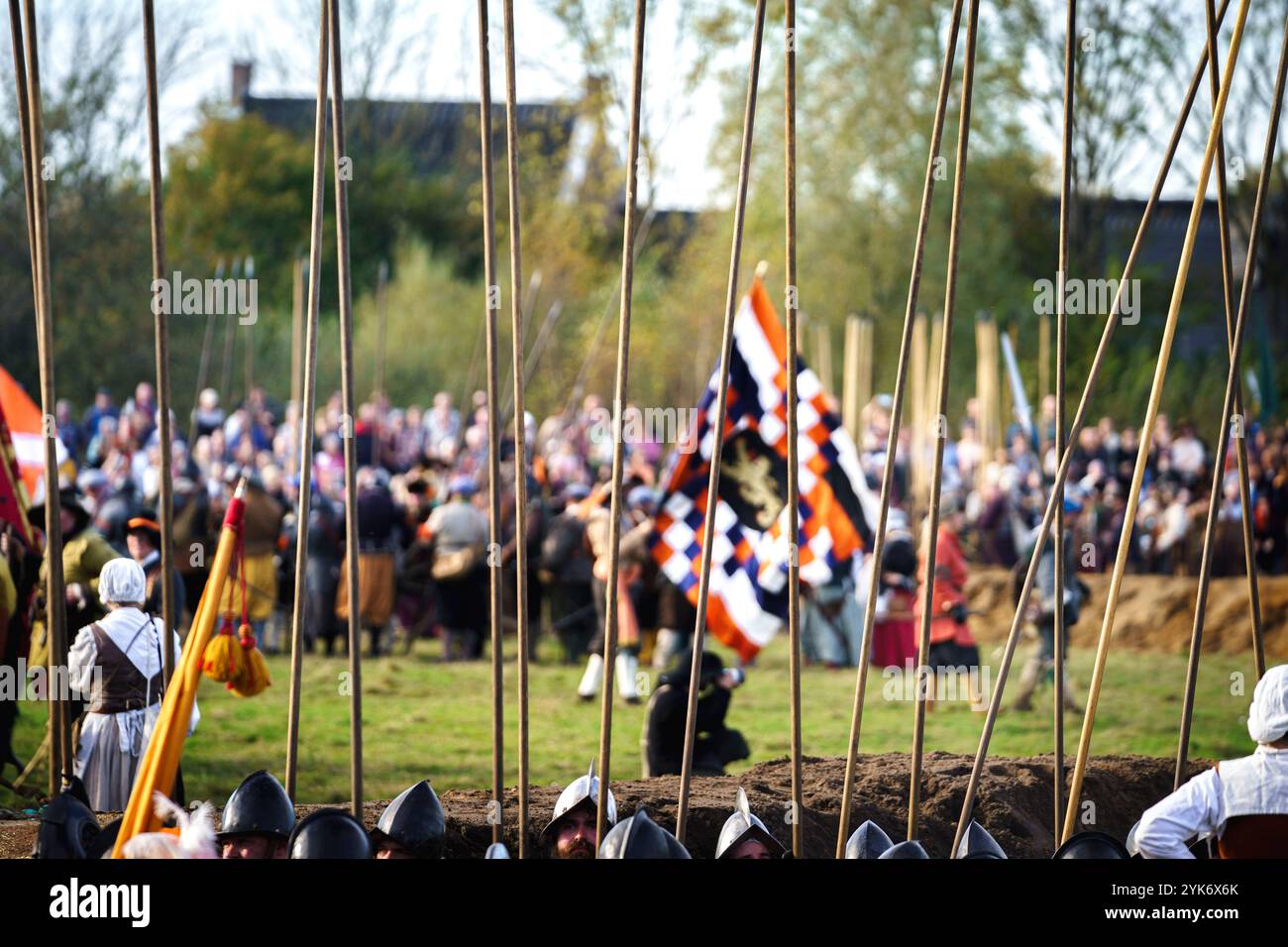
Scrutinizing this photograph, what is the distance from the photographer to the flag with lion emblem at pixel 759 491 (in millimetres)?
10234

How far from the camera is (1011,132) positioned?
37.1 m

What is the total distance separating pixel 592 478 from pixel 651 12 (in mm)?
11453

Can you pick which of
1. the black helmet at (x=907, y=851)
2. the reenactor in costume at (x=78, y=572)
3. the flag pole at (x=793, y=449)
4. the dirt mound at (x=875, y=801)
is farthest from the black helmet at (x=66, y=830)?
the reenactor in costume at (x=78, y=572)

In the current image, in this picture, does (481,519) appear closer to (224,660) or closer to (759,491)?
(759,491)

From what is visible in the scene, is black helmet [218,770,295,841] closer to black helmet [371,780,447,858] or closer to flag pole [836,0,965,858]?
black helmet [371,780,447,858]

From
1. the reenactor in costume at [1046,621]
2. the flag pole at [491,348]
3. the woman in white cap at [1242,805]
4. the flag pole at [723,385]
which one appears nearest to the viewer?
the woman in white cap at [1242,805]

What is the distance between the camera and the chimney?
47703 millimetres

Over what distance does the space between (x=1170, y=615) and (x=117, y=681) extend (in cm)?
1510

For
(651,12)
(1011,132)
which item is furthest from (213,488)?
(1011,132)

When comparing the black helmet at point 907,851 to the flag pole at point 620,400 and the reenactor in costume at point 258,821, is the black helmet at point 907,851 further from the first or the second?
the reenactor in costume at point 258,821

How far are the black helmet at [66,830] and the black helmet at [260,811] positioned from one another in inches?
18.3

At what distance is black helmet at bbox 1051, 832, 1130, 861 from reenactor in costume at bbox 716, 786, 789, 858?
4.01 ft

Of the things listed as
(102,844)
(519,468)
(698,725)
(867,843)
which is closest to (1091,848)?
(867,843)
